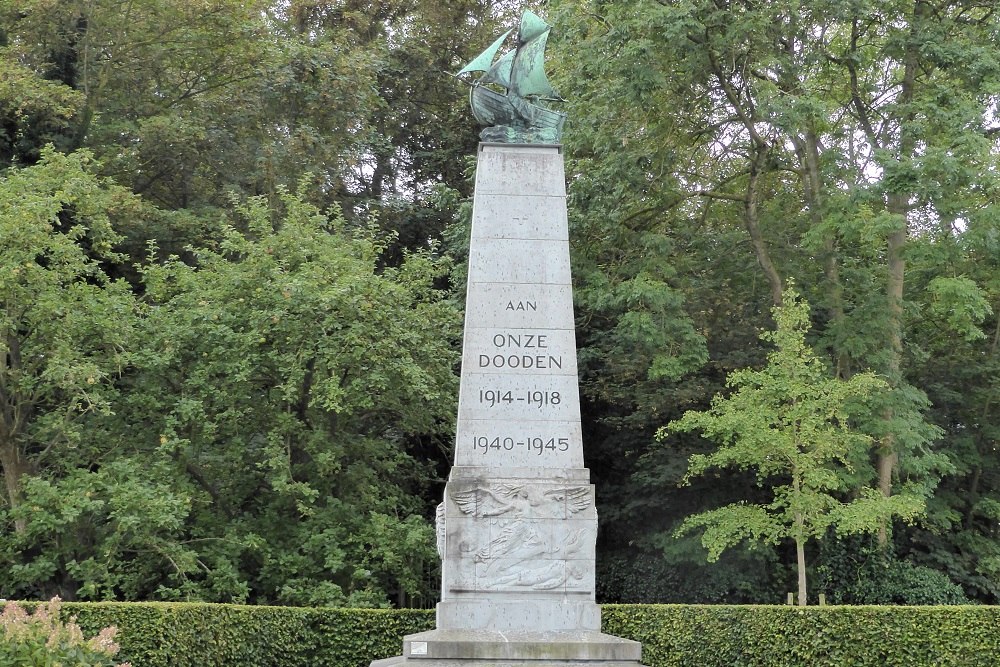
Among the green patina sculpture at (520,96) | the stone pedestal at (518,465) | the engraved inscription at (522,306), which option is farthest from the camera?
the green patina sculpture at (520,96)

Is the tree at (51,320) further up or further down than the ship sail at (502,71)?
further down

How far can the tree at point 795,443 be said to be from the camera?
63.7ft

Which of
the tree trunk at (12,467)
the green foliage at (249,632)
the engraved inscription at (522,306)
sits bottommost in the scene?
the green foliage at (249,632)

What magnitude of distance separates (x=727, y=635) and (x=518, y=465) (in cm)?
585

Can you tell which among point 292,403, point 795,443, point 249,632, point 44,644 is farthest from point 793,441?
point 44,644

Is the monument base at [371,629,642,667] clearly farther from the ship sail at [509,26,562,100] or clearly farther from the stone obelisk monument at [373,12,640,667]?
the ship sail at [509,26,562,100]

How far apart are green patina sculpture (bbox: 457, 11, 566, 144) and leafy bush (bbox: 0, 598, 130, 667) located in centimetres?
709

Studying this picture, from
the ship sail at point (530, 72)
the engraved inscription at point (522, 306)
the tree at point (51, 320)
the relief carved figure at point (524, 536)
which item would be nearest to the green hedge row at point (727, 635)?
the tree at point (51, 320)

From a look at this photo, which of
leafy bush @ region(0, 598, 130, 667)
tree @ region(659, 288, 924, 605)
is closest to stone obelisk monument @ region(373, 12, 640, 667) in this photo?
leafy bush @ region(0, 598, 130, 667)

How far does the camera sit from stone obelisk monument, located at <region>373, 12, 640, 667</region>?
12258 millimetres

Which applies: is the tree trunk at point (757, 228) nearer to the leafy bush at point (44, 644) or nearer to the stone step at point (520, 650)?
the stone step at point (520, 650)

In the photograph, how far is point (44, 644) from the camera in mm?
8672

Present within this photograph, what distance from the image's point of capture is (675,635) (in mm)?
17297

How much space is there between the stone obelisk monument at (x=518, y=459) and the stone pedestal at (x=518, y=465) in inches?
0.4
